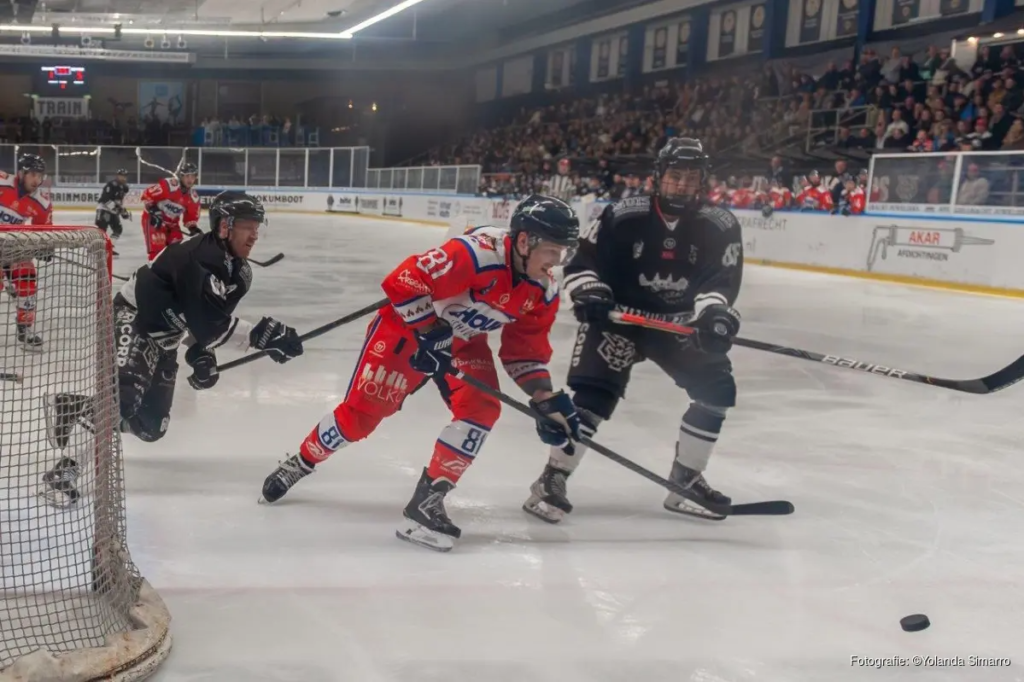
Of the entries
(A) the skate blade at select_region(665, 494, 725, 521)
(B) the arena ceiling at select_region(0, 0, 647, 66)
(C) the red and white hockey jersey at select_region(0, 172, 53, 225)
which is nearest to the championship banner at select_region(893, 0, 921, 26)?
(B) the arena ceiling at select_region(0, 0, 647, 66)

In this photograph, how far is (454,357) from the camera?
2850 millimetres

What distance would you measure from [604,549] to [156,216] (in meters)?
6.06

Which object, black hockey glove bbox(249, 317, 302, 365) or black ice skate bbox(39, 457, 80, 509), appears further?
black hockey glove bbox(249, 317, 302, 365)

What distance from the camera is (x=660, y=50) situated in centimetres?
2111

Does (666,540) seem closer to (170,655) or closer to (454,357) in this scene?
(454,357)

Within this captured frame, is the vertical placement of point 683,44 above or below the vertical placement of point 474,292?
above

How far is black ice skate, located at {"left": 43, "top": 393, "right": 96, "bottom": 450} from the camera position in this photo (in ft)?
7.81

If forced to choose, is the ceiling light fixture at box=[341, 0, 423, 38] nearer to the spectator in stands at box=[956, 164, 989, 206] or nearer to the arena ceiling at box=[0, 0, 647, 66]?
the arena ceiling at box=[0, 0, 647, 66]

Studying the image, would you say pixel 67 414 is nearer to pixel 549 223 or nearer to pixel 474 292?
pixel 474 292

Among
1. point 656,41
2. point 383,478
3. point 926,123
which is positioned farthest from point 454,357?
point 656,41

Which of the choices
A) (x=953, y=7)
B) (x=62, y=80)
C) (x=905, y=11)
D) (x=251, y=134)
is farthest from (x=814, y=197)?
(x=62, y=80)

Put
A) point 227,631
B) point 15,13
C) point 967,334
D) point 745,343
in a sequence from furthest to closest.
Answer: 1. point 15,13
2. point 967,334
3. point 745,343
4. point 227,631

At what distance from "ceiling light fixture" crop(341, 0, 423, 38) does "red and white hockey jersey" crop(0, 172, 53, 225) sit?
1464 centimetres

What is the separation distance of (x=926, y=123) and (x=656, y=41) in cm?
995
